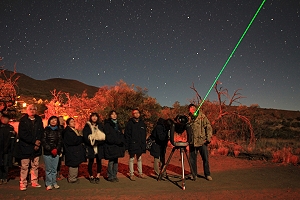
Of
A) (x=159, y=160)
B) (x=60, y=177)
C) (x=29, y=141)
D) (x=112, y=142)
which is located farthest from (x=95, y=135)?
(x=159, y=160)

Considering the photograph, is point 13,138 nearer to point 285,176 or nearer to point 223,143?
point 285,176

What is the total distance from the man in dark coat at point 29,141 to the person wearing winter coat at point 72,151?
2.18 ft

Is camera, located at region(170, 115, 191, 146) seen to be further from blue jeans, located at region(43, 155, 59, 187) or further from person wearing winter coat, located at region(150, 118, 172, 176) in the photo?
blue jeans, located at region(43, 155, 59, 187)

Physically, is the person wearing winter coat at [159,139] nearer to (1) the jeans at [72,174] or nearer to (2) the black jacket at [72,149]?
(2) the black jacket at [72,149]

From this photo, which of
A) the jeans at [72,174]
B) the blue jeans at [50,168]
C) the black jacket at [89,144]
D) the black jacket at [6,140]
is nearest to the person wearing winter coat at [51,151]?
the blue jeans at [50,168]

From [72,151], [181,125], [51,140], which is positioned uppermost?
[181,125]

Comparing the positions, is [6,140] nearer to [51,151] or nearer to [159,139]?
[51,151]

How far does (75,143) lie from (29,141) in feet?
3.66

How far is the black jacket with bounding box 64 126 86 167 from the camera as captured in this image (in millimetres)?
6949

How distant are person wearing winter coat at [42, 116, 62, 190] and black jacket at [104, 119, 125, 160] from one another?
125 cm

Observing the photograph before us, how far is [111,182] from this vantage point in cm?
725

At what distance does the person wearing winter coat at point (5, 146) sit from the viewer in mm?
6941

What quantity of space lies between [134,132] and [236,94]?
9.50 m

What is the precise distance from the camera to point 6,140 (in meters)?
6.99
